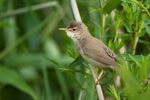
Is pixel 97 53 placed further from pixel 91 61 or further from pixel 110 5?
pixel 110 5

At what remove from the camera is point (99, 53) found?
121 inches

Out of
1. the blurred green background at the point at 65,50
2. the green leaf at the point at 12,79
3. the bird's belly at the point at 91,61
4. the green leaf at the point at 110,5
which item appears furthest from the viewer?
the green leaf at the point at 12,79

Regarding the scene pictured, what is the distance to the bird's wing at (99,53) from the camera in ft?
9.63

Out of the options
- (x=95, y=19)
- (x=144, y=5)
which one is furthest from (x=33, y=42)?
(x=144, y=5)

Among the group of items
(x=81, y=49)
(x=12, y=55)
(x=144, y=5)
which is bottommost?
(x=12, y=55)

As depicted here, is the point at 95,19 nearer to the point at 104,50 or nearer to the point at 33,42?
the point at 104,50

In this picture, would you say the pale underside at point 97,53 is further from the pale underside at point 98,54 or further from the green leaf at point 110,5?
the green leaf at point 110,5

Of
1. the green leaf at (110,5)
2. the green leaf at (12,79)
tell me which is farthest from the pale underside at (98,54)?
the green leaf at (12,79)

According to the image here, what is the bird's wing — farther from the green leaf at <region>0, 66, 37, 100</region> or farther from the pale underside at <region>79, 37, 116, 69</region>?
the green leaf at <region>0, 66, 37, 100</region>

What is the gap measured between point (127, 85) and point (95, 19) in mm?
1609

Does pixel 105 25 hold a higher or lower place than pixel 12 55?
higher

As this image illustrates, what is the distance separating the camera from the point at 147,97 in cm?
193

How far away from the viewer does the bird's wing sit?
293 cm

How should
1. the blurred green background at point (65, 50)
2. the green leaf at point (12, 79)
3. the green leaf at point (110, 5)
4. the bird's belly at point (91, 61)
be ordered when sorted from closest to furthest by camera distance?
the blurred green background at point (65, 50), the green leaf at point (110, 5), the bird's belly at point (91, 61), the green leaf at point (12, 79)
